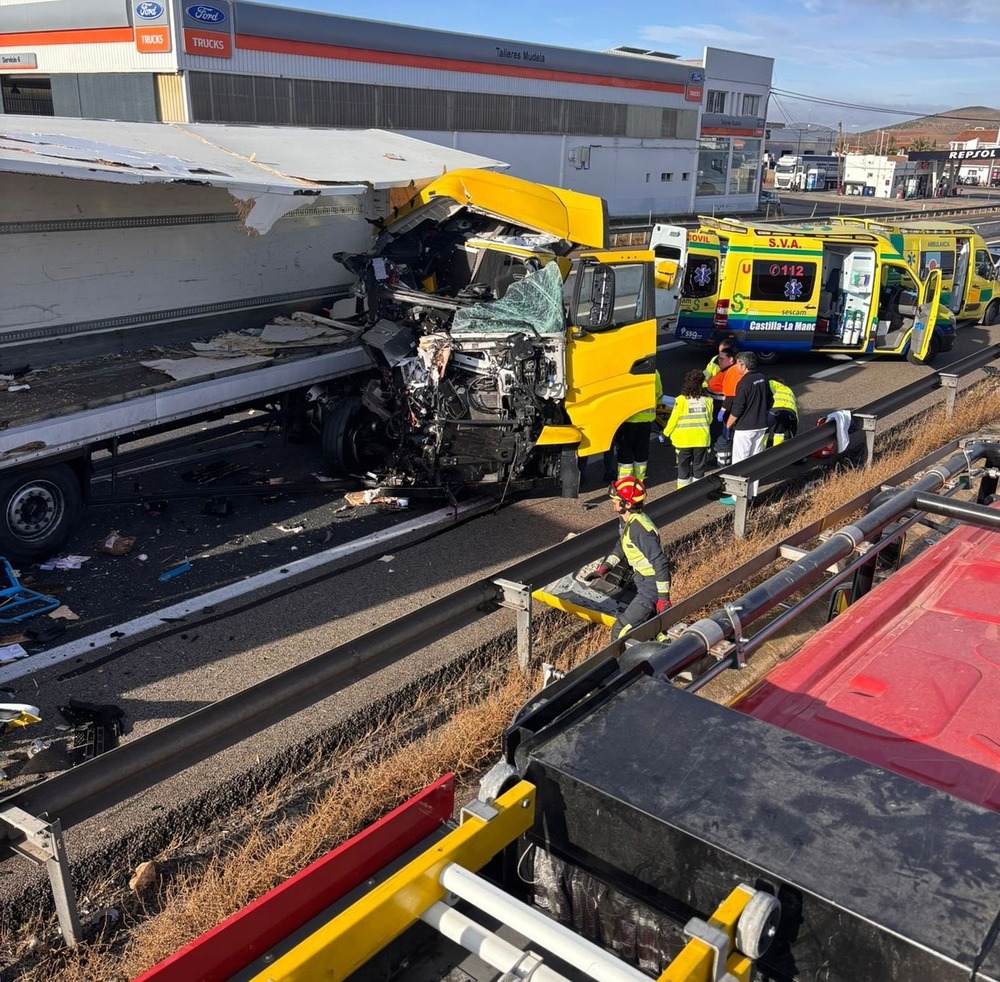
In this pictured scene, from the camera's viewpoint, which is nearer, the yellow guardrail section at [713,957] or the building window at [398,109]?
the yellow guardrail section at [713,957]

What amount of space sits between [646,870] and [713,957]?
358mm

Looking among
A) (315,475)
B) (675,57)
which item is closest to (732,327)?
(315,475)

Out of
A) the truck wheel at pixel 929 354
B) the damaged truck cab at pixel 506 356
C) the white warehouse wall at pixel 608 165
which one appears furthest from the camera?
the white warehouse wall at pixel 608 165

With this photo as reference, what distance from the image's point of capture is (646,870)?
7.44 feet

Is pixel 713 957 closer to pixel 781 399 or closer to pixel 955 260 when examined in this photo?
pixel 781 399

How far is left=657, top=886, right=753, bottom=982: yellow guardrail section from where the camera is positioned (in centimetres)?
187

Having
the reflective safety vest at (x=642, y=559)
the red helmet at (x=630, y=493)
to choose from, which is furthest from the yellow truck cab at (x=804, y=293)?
the reflective safety vest at (x=642, y=559)

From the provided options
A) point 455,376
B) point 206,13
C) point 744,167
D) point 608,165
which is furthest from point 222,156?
point 744,167

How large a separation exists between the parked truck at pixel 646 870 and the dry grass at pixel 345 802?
87.6 inches

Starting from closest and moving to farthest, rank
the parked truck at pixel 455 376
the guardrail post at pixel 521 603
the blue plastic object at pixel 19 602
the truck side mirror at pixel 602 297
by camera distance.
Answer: the guardrail post at pixel 521 603, the blue plastic object at pixel 19 602, the parked truck at pixel 455 376, the truck side mirror at pixel 602 297

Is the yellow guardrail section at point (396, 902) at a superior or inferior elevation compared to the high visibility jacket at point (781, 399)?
superior

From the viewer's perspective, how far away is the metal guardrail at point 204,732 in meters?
3.90

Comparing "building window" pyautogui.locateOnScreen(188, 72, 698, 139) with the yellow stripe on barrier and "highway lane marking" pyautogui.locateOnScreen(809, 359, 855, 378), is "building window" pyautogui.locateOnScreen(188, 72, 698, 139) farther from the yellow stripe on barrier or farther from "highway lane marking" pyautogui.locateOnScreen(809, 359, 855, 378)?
the yellow stripe on barrier

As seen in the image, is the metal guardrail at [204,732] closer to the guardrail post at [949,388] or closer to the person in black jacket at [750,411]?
the person in black jacket at [750,411]
